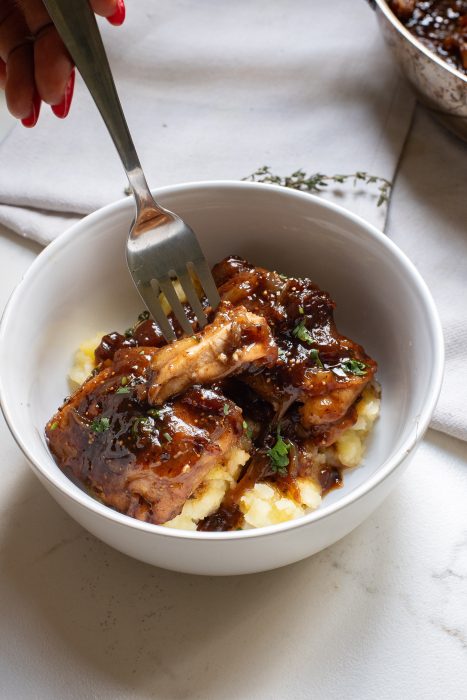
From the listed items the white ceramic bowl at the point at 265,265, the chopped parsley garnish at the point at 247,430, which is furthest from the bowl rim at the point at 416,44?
the chopped parsley garnish at the point at 247,430

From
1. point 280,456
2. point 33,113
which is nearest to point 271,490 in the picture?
point 280,456

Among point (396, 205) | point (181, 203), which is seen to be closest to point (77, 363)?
point (181, 203)

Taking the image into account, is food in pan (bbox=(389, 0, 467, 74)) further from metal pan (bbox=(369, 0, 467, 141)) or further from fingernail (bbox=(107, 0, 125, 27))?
fingernail (bbox=(107, 0, 125, 27))

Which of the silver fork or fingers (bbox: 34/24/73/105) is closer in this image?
the silver fork

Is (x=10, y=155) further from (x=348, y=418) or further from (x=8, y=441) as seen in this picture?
(x=348, y=418)

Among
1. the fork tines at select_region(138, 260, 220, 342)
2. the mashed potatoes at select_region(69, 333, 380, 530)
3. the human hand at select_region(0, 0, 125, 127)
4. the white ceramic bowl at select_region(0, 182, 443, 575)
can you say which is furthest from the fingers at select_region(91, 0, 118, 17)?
the mashed potatoes at select_region(69, 333, 380, 530)

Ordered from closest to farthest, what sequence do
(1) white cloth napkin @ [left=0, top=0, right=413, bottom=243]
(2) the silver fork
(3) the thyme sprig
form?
(2) the silver fork, (3) the thyme sprig, (1) white cloth napkin @ [left=0, top=0, right=413, bottom=243]

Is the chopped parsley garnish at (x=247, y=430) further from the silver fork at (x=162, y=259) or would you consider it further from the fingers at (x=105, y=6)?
the fingers at (x=105, y=6)
